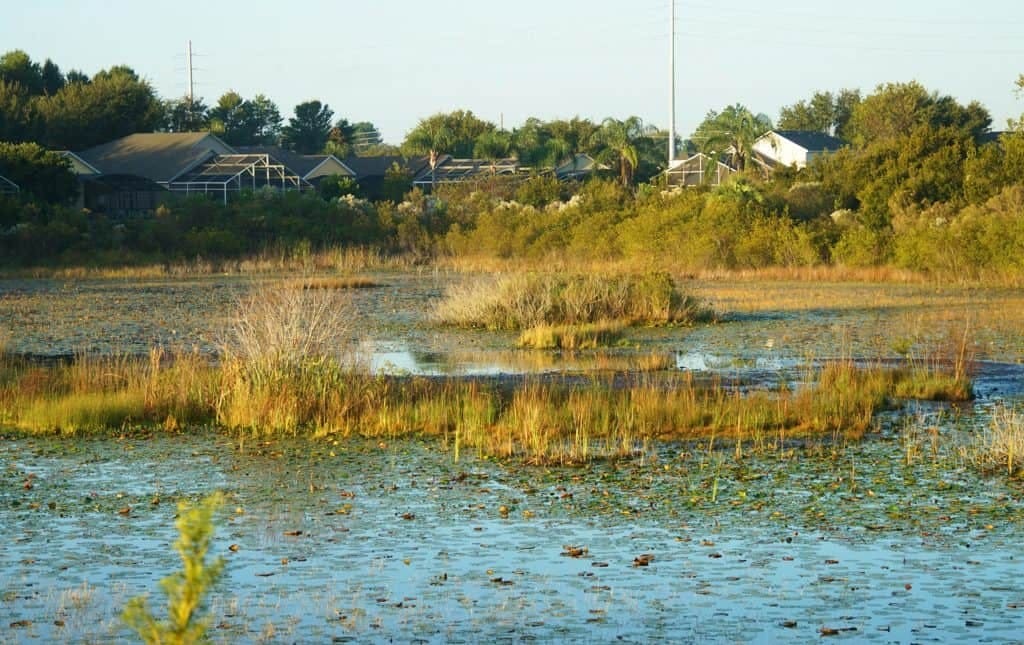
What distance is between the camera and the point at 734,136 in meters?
78.9

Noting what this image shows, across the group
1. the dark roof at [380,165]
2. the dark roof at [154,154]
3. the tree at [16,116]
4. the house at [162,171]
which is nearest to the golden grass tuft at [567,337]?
the house at [162,171]

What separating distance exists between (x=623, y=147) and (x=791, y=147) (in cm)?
1231

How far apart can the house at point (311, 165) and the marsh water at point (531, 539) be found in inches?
2745

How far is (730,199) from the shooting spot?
54.8 m

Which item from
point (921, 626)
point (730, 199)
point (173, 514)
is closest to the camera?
point (921, 626)

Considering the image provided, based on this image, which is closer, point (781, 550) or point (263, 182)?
point (781, 550)

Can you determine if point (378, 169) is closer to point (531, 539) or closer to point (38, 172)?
point (38, 172)

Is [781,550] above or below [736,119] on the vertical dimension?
below

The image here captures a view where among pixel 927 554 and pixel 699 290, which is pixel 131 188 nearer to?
pixel 699 290

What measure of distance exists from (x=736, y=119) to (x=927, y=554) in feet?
230

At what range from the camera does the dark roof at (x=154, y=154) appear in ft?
264

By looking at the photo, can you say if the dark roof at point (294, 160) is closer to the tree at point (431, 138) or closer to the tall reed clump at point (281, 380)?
the tree at point (431, 138)

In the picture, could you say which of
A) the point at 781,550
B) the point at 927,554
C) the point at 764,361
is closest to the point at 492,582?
the point at 781,550

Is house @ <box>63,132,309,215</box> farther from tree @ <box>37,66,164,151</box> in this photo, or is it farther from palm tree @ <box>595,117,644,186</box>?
palm tree @ <box>595,117,644,186</box>
